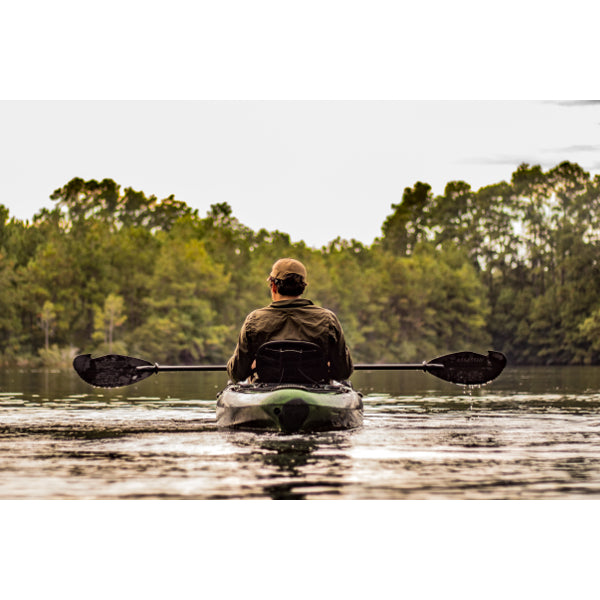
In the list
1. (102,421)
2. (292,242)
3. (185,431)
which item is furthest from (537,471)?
(292,242)

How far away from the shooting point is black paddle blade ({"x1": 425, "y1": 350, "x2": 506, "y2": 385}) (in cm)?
1216

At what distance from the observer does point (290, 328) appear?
10344 millimetres

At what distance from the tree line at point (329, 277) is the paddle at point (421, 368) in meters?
45.4

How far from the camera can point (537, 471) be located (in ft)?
28.3

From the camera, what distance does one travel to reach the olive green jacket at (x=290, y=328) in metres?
10.3

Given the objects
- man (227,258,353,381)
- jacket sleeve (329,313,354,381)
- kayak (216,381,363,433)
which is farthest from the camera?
jacket sleeve (329,313,354,381)

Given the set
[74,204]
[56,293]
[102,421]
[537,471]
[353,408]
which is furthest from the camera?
[74,204]

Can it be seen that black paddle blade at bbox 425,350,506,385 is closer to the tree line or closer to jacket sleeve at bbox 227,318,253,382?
jacket sleeve at bbox 227,318,253,382

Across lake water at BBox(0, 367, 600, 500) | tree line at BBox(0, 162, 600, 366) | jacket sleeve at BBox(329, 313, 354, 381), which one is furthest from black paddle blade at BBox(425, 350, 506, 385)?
tree line at BBox(0, 162, 600, 366)

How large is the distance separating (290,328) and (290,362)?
0.31 meters

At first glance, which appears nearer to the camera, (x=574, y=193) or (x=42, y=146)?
(x=42, y=146)

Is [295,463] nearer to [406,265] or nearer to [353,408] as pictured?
[353,408]

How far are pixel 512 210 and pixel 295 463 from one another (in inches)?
2486

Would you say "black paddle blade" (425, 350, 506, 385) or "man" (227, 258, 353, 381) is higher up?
"man" (227, 258, 353, 381)
